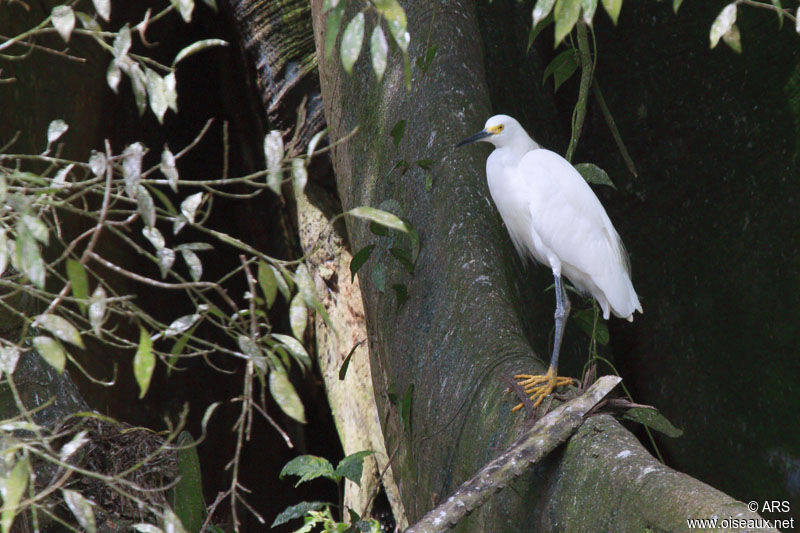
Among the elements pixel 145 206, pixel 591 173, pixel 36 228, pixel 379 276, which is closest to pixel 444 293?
pixel 379 276

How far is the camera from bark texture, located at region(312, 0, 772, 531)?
1.76m

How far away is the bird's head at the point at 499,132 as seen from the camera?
2.37m

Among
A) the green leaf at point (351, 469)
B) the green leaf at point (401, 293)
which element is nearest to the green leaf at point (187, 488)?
the green leaf at point (351, 469)

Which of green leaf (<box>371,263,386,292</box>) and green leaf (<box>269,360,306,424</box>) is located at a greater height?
green leaf (<box>269,360,306,424</box>)

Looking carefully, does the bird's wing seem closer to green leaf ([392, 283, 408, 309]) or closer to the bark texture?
the bark texture

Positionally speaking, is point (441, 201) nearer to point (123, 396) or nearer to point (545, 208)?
point (545, 208)

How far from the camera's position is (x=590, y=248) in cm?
234

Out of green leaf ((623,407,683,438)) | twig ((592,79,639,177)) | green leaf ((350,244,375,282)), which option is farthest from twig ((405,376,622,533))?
twig ((592,79,639,177))

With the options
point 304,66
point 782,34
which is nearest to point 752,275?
point 782,34

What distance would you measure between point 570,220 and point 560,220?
3cm

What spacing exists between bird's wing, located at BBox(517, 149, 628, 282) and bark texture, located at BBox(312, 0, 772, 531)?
Answer: 140mm

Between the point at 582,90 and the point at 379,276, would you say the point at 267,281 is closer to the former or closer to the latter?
the point at 379,276

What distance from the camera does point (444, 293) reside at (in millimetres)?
2105

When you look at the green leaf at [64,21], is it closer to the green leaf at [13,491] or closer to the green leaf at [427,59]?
the green leaf at [13,491]
